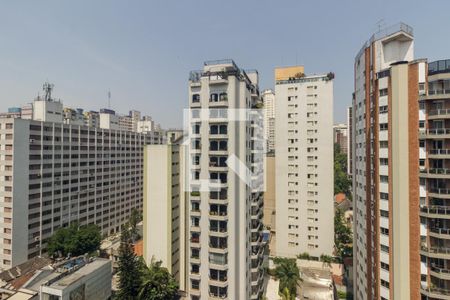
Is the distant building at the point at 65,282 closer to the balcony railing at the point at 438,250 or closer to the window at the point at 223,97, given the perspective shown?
the window at the point at 223,97

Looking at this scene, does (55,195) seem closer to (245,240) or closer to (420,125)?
(245,240)

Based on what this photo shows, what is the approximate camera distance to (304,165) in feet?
167

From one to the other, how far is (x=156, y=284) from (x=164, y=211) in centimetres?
916

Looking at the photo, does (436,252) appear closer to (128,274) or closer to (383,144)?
(383,144)

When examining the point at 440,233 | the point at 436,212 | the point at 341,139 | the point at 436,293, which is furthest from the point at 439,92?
the point at 341,139

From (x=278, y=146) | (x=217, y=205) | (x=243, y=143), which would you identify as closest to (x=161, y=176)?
(x=217, y=205)

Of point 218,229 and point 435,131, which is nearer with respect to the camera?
point 435,131

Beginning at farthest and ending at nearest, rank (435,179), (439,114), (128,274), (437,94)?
(128,274), (435,179), (437,94), (439,114)

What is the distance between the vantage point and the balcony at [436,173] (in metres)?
21.9

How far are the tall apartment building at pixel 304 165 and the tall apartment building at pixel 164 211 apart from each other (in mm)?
23107

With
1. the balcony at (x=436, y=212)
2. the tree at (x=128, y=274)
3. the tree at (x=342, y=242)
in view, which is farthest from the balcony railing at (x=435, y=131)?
the tree at (x=128, y=274)

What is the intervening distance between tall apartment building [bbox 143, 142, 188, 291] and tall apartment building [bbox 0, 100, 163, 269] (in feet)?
81.5

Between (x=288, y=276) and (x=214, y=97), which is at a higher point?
(x=214, y=97)

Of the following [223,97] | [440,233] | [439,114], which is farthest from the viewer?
[223,97]
